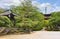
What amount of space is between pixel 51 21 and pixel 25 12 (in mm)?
8312

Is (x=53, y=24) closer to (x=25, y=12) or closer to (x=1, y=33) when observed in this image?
(x=25, y=12)

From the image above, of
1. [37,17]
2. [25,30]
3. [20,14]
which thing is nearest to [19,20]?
[20,14]

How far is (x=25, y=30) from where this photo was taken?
84.5ft

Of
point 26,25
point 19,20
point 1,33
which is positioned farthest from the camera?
point 19,20

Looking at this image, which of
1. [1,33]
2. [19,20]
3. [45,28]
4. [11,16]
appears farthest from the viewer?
[45,28]

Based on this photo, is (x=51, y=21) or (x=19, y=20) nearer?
(x=19, y=20)

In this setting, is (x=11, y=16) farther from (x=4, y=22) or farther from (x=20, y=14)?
(x=4, y=22)

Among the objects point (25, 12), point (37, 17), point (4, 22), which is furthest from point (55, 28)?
point (4, 22)

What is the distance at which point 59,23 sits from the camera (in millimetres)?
34125

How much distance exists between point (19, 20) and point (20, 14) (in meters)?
1.57

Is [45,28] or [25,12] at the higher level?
[25,12]

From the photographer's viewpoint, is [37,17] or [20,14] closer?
[20,14]

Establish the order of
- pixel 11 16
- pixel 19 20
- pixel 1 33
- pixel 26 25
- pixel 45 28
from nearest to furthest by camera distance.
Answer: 1. pixel 1 33
2. pixel 26 25
3. pixel 19 20
4. pixel 11 16
5. pixel 45 28

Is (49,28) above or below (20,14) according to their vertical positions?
below
